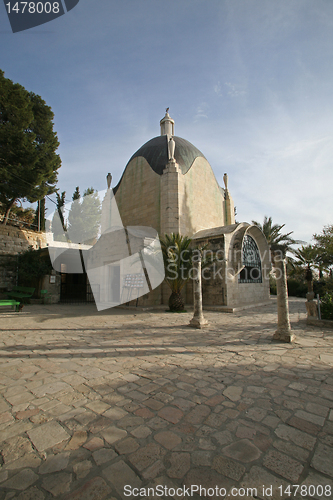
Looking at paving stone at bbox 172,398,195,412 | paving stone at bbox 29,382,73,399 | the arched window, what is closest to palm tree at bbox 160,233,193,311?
the arched window

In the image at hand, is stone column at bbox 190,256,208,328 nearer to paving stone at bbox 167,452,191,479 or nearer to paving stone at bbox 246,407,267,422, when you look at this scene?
paving stone at bbox 246,407,267,422

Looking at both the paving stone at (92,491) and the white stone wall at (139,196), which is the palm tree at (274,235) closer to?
the white stone wall at (139,196)

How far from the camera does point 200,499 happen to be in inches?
63.7

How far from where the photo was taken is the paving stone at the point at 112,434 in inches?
86.4

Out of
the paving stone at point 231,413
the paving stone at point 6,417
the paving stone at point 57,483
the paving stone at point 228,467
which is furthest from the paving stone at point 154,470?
the paving stone at point 6,417

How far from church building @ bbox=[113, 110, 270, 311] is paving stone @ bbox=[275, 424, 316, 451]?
903cm

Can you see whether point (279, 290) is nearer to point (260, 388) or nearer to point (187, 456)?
point (260, 388)

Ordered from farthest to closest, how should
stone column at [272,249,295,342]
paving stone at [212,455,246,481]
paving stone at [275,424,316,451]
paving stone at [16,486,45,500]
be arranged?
stone column at [272,249,295,342] < paving stone at [275,424,316,451] < paving stone at [212,455,246,481] < paving stone at [16,486,45,500]

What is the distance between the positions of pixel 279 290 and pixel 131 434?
520 cm

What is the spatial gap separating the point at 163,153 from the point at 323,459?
52.7 ft

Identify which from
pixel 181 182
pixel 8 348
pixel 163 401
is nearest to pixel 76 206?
pixel 181 182

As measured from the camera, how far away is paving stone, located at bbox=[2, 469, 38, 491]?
1697 millimetres

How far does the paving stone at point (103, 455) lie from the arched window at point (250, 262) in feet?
40.9

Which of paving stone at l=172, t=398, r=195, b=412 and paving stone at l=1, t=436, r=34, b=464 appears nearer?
paving stone at l=1, t=436, r=34, b=464
